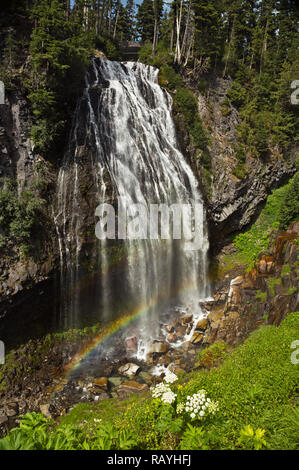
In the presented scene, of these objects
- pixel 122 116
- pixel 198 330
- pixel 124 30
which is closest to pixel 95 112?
pixel 122 116

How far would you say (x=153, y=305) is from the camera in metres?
16.1

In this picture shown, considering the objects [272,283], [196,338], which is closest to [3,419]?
[196,338]

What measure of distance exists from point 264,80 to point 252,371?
28.5 metres

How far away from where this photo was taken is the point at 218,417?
5336mm

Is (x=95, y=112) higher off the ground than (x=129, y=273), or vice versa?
(x=95, y=112)

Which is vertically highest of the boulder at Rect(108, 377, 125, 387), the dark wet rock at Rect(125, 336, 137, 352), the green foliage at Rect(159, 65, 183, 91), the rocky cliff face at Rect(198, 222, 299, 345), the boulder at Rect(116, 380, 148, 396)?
the green foliage at Rect(159, 65, 183, 91)

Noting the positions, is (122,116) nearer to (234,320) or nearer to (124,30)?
(234,320)

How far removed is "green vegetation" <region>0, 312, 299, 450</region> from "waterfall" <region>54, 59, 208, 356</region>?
224 inches

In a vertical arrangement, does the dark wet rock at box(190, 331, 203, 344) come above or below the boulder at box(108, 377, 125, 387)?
above

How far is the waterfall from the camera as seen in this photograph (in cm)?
1418

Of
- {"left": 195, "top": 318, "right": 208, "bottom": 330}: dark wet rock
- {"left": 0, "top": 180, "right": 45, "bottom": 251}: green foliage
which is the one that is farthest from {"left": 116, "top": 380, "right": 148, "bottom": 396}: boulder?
{"left": 0, "top": 180, "right": 45, "bottom": 251}: green foliage

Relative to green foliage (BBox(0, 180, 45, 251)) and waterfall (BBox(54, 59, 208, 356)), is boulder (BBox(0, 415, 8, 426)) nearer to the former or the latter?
waterfall (BBox(54, 59, 208, 356))

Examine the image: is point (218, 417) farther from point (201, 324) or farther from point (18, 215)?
point (18, 215)

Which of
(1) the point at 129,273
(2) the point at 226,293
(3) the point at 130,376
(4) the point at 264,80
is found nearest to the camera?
(3) the point at 130,376
